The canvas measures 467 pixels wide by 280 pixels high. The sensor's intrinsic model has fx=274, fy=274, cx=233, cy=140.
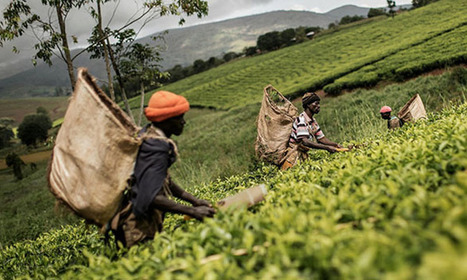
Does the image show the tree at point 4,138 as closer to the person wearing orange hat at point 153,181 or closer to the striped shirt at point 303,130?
the striped shirt at point 303,130

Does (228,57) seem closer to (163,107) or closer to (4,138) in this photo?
(4,138)

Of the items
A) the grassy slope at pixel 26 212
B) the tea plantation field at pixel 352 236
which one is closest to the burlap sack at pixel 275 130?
the tea plantation field at pixel 352 236

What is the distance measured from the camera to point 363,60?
25.7 m

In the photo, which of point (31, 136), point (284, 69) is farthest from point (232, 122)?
point (31, 136)

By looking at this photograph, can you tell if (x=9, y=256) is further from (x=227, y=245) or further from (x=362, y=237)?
(x=362, y=237)

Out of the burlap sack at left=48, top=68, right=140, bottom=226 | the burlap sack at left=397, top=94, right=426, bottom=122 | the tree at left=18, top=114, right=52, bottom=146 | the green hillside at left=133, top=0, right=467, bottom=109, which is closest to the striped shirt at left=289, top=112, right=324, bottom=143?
the burlap sack at left=397, top=94, right=426, bottom=122

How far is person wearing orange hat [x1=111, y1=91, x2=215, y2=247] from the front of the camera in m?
2.29

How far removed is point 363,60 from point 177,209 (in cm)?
2777

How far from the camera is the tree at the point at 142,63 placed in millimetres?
6629

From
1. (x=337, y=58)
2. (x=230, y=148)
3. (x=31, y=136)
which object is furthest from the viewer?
(x=31, y=136)

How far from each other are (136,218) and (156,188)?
42 centimetres

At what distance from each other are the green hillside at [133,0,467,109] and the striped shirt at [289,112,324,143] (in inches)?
624

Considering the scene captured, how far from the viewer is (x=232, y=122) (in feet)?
69.5

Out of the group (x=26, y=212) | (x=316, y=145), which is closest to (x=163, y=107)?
(x=316, y=145)
